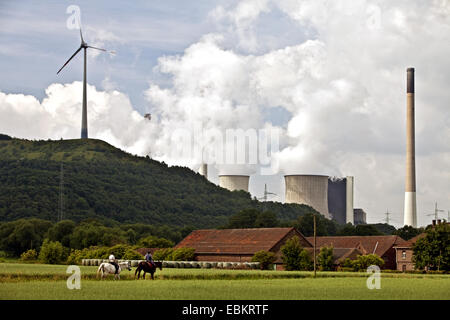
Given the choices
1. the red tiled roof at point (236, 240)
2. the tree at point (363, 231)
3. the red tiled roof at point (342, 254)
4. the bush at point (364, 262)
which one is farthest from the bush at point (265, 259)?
the tree at point (363, 231)

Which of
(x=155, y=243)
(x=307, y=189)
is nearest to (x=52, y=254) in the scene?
(x=155, y=243)

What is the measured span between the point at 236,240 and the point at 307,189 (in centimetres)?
7444

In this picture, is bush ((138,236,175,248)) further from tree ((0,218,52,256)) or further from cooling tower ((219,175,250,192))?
cooling tower ((219,175,250,192))

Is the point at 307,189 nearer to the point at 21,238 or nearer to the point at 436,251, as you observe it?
the point at 21,238

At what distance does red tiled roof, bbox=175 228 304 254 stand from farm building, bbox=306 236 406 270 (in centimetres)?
809

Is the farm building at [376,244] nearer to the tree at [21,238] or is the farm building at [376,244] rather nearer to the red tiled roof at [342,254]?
the red tiled roof at [342,254]

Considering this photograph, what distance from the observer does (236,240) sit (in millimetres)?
106812

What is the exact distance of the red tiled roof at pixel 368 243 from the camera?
10531cm

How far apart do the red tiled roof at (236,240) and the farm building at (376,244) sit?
8.09 metres

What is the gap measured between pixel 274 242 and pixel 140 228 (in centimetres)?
5359

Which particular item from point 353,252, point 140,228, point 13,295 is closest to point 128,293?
point 13,295
